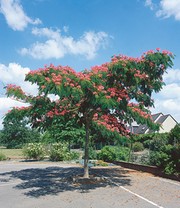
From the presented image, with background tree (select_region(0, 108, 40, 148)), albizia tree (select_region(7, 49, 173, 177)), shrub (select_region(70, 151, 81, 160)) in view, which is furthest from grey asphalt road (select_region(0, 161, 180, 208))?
background tree (select_region(0, 108, 40, 148))

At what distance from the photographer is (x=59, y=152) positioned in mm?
27656

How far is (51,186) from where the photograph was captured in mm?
13195

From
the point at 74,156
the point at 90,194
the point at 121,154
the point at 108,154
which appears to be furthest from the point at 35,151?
the point at 90,194

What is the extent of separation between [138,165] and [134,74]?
31.4 ft

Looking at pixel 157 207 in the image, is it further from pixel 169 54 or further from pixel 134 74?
pixel 169 54

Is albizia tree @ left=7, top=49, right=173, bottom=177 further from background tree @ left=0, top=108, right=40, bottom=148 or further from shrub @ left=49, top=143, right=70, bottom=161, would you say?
background tree @ left=0, top=108, right=40, bottom=148

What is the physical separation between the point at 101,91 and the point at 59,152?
670 inches

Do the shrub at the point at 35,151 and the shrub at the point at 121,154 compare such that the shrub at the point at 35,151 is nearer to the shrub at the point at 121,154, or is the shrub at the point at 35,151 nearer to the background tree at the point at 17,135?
the shrub at the point at 121,154

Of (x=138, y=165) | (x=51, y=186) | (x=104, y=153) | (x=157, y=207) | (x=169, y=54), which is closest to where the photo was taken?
(x=157, y=207)

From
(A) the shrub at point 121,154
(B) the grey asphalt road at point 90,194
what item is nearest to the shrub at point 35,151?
(A) the shrub at point 121,154

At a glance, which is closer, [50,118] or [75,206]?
[75,206]

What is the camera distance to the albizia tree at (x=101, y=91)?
11.4m

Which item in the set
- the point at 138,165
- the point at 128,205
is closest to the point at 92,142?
the point at 138,165

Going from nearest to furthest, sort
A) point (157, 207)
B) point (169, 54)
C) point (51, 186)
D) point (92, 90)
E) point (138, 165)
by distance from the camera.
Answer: point (157, 207), point (92, 90), point (169, 54), point (51, 186), point (138, 165)
